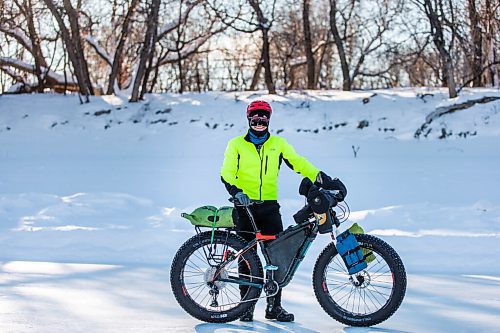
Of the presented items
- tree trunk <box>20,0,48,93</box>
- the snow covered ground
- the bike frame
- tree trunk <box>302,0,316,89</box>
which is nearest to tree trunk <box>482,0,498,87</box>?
the snow covered ground

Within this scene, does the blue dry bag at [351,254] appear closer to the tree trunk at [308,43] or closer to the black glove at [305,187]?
the black glove at [305,187]

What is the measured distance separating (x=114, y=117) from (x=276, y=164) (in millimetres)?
14144

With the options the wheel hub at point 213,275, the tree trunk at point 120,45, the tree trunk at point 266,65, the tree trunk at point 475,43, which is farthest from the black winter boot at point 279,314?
the tree trunk at point 120,45

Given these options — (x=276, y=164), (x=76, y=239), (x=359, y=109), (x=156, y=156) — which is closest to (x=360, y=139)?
(x=359, y=109)

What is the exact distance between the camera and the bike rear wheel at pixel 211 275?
5.08 m

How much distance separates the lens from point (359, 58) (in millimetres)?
29938

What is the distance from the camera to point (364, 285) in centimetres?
487

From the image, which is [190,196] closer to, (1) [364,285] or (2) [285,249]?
(2) [285,249]

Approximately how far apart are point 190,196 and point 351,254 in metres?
7.86

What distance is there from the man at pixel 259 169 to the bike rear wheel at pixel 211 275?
10 cm

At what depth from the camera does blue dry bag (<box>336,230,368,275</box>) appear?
15.8ft

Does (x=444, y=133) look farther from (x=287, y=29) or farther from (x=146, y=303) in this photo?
(x=146, y=303)

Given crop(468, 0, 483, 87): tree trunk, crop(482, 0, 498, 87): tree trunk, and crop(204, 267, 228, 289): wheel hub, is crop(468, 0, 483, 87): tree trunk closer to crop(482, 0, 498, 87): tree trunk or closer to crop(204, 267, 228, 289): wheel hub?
crop(482, 0, 498, 87): tree trunk

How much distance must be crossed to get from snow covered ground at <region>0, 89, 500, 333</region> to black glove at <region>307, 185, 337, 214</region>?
0.76 meters
